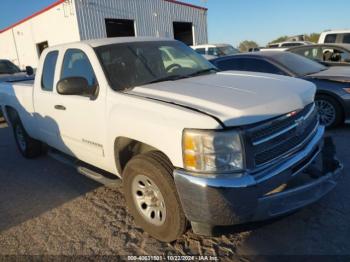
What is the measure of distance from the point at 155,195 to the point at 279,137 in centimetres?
117

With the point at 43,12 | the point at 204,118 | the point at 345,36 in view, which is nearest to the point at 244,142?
the point at 204,118

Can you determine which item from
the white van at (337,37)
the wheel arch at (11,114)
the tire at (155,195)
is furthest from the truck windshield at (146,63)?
the white van at (337,37)

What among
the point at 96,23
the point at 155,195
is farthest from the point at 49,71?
the point at 96,23

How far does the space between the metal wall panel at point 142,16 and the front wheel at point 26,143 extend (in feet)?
48.2

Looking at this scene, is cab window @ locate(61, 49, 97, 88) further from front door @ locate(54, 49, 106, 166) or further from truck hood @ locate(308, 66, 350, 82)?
truck hood @ locate(308, 66, 350, 82)

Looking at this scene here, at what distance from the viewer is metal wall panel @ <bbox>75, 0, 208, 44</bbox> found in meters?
19.6

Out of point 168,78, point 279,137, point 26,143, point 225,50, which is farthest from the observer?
point 225,50

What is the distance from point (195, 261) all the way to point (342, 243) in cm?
124

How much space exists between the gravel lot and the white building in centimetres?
1669

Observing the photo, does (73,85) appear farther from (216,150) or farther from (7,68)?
(7,68)

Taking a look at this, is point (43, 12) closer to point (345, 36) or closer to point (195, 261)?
point (345, 36)

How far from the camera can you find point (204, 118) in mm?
2461

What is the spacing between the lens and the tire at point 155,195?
2742 millimetres

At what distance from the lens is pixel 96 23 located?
20.1 m
